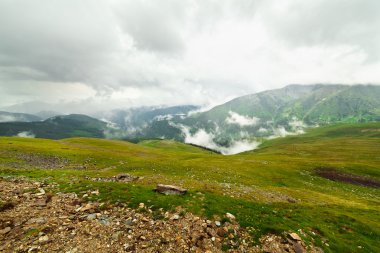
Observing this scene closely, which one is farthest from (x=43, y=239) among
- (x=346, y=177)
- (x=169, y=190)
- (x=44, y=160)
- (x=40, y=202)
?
(x=346, y=177)

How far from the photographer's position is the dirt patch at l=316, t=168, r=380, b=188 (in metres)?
59.4

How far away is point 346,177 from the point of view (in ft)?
210

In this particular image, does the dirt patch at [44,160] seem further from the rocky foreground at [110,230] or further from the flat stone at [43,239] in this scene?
the flat stone at [43,239]

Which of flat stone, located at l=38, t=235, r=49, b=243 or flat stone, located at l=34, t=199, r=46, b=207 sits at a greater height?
flat stone, located at l=34, t=199, r=46, b=207

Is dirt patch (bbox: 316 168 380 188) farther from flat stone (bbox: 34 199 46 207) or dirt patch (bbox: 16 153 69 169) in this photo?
dirt patch (bbox: 16 153 69 169)

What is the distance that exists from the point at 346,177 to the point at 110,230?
76.1 metres

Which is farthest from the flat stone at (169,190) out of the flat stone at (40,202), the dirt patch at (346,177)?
the dirt patch at (346,177)

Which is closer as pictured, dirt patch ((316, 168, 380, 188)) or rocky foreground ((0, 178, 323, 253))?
rocky foreground ((0, 178, 323, 253))

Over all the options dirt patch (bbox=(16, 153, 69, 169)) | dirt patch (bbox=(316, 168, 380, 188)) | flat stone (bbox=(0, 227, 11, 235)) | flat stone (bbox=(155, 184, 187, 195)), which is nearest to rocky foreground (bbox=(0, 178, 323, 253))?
flat stone (bbox=(0, 227, 11, 235))

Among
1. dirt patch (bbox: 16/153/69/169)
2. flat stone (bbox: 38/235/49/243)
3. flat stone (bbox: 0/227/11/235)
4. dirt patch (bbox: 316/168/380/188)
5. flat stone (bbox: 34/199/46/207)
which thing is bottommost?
dirt patch (bbox: 316/168/380/188)

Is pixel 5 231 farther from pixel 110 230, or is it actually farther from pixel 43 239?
pixel 110 230

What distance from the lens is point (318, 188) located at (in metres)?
49.7

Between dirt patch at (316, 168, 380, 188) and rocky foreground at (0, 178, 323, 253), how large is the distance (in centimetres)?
5827

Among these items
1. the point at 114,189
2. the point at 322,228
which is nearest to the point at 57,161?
the point at 114,189
